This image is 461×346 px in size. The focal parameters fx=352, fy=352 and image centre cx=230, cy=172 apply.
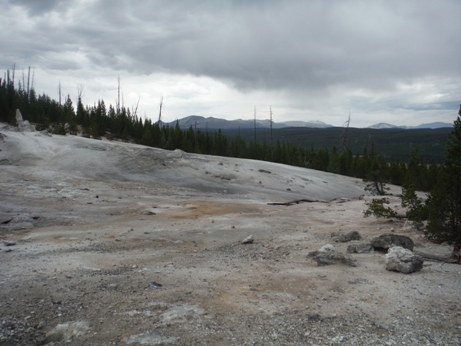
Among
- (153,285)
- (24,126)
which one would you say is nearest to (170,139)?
(24,126)

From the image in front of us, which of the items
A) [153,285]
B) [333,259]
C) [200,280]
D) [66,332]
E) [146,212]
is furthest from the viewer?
[146,212]

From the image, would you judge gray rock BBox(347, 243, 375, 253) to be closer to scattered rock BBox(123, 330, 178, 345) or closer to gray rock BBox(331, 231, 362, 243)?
gray rock BBox(331, 231, 362, 243)

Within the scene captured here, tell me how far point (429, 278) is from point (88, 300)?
233 inches

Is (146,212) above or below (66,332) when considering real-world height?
below

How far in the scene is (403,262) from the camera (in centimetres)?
673

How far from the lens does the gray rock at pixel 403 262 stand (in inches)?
262

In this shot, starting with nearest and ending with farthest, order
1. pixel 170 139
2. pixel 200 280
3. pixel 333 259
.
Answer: pixel 200 280 < pixel 333 259 < pixel 170 139

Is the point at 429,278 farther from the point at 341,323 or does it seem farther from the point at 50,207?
the point at 50,207

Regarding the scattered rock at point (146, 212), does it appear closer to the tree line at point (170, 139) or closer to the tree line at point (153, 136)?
the tree line at point (170, 139)

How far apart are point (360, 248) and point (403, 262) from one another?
1.76 meters

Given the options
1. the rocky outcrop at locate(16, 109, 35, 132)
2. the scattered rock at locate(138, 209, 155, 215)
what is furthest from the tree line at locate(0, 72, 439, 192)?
the scattered rock at locate(138, 209, 155, 215)

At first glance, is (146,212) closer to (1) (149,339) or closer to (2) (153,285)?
(2) (153,285)

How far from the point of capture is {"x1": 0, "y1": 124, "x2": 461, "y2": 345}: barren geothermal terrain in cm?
461

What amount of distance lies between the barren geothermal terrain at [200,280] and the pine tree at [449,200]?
0.44 metres
